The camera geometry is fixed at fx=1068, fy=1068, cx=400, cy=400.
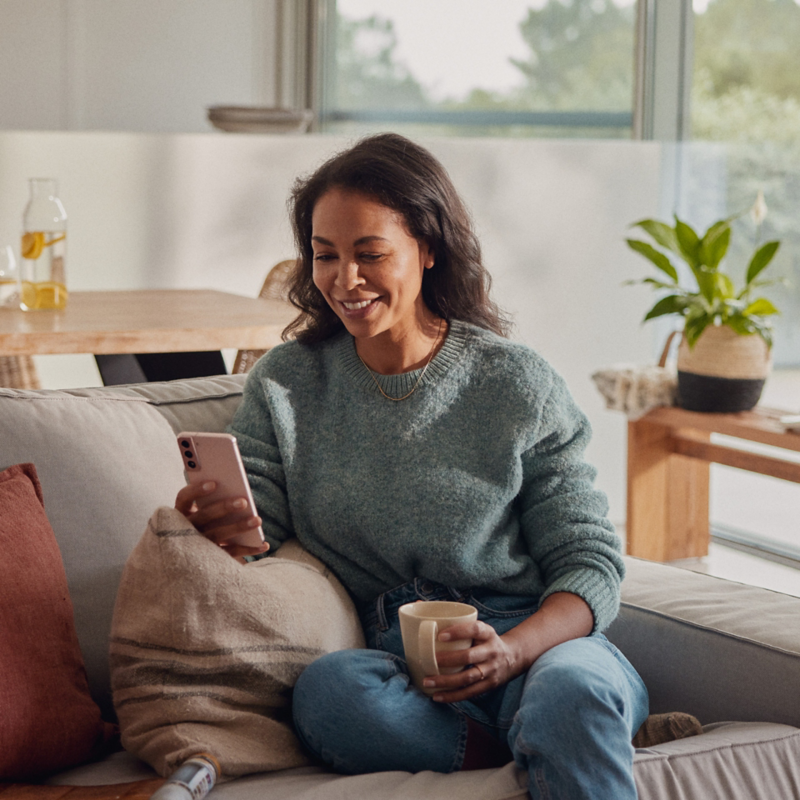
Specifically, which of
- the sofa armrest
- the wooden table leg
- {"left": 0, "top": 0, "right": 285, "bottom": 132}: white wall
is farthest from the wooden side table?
{"left": 0, "top": 0, "right": 285, "bottom": 132}: white wall

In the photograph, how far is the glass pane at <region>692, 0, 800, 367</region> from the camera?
3207 mm

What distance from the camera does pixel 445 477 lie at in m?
1.41

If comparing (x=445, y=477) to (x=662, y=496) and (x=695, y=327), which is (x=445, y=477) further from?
(x=662, y=496)

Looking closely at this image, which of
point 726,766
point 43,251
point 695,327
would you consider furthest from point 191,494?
point 695,327

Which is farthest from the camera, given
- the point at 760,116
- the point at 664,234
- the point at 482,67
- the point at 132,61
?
the point at 132,61

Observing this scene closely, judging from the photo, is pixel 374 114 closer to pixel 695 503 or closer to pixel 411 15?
pixel 411 15

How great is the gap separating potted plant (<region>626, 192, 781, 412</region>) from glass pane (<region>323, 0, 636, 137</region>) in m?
1.23

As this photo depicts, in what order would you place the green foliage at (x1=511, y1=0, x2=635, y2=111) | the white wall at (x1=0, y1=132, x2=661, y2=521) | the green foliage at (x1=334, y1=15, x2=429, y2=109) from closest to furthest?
the white wall at (x1=0, y1=132, x2=661, y2=521)
the green foliage at (x1=511, y1=0, x2=635, y2=111)
the green foliage at (x1=334, y1=15, x2=429, y2=109)

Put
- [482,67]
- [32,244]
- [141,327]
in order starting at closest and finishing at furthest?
[141,327] → [32,244] → [482,67]

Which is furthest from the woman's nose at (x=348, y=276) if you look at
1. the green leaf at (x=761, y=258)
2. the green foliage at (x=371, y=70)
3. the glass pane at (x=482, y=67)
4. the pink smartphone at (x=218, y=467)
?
the green foliage at (x=371, y=70)

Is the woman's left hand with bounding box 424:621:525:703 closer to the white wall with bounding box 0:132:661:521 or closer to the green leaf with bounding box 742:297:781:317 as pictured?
the green leaf with bounding box 742:297:781:317

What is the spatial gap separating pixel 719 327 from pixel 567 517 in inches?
63.1

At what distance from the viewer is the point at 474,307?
1.56 metres

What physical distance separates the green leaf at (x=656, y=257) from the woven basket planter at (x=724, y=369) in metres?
0.19
